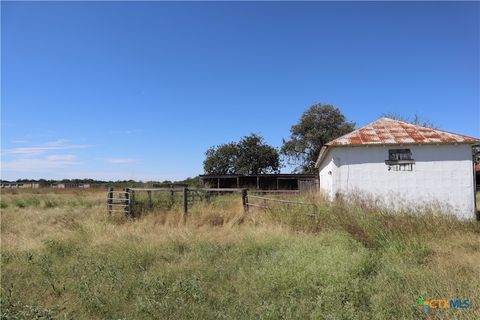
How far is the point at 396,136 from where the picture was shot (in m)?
13.3

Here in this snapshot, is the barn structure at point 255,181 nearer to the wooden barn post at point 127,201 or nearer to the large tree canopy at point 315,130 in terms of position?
the large tree canopy at point 315,130

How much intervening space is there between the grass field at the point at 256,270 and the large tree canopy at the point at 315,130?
31.2m

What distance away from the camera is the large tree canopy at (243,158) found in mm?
51434

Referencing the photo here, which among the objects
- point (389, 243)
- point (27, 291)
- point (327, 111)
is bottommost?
point (27, 291)

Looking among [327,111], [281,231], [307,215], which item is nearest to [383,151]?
[307,215]

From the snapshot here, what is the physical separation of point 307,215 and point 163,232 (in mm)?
3778

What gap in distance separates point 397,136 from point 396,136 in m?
0.03

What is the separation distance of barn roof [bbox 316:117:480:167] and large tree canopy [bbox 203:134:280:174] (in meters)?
37.0

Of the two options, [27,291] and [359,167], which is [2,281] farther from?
[359,167]

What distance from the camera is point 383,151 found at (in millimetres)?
12883

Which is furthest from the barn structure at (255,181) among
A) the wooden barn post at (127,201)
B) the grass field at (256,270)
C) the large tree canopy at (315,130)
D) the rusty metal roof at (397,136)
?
the grass field at (256,270)

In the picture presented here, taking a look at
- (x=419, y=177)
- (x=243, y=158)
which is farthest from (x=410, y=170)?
(x=243, y=158)

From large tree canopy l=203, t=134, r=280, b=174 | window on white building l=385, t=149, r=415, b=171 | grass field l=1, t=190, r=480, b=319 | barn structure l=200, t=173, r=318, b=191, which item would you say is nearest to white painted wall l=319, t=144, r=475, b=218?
window on white building l=385, t=149, r=415, b=171

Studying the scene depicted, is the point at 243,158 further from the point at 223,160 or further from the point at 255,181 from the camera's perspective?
the point at 255,181
